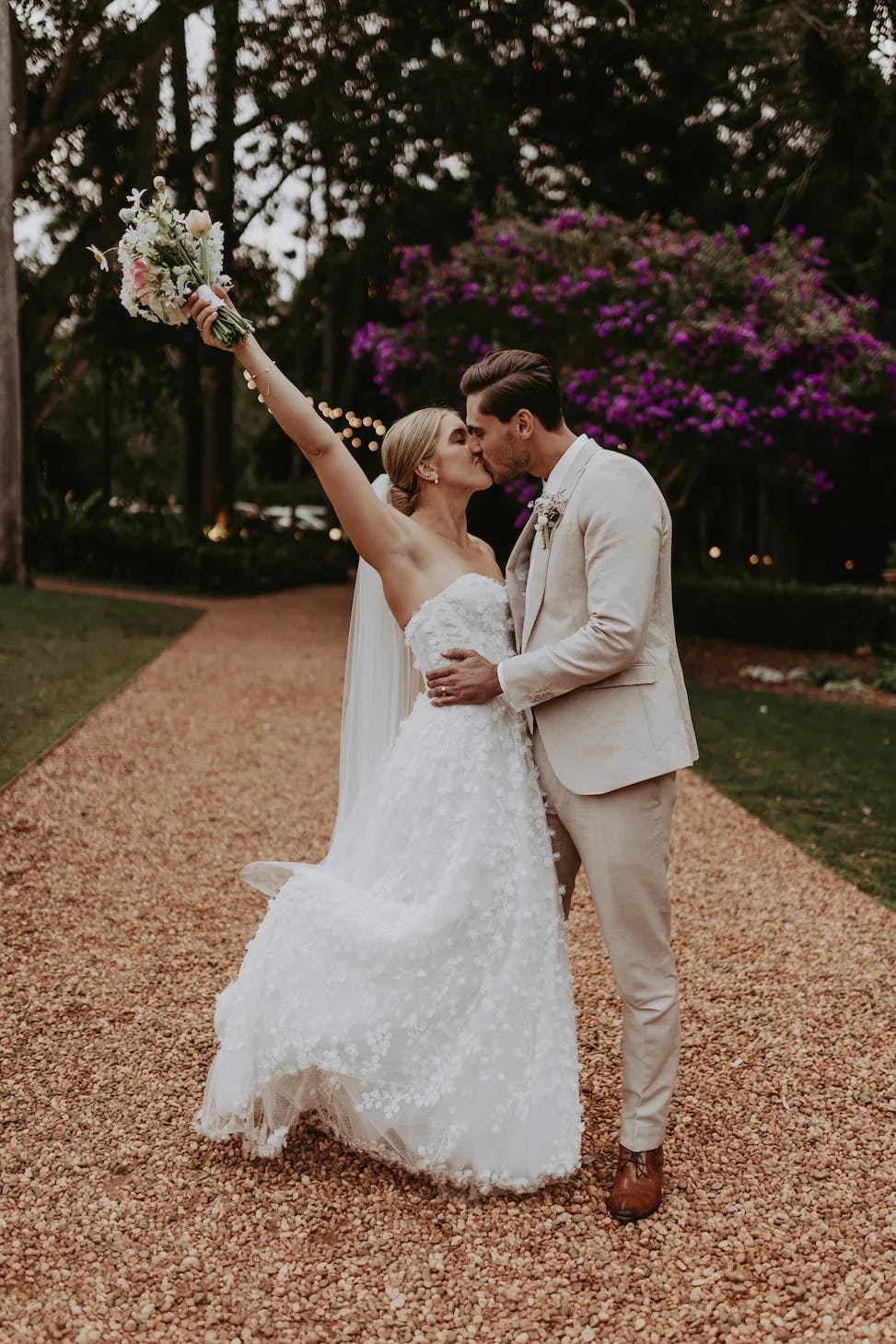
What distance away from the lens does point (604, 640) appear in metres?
2.50

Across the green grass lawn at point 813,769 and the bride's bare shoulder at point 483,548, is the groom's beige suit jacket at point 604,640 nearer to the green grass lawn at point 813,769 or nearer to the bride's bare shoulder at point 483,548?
the bride's bare shoulder at point 483,548

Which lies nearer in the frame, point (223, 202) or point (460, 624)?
point (460, 624)

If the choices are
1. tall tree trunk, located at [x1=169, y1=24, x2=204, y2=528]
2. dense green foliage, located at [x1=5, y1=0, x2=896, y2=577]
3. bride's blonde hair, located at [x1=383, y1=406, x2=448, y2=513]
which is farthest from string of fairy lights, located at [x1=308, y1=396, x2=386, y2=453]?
A: bride's blonde hair, located at [x1=383, y1=406, x2=448, y2=513]

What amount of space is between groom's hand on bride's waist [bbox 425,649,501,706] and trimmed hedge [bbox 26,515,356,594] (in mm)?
16873

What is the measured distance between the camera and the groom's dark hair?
2693mm

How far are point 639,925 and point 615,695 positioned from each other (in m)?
0.55

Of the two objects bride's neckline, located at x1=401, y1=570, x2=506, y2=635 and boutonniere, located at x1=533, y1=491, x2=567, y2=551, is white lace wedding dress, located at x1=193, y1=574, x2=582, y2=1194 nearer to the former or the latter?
bride's neckline, located at x1=401, y1=570, x2=506, y2=635

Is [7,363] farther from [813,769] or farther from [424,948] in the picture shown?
[424,948]

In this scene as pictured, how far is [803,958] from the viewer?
445 cm

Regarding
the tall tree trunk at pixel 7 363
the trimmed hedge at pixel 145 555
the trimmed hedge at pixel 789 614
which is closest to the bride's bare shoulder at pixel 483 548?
the tall tree trunk at pixel 7 363

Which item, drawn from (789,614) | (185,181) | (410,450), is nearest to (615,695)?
(410,450)

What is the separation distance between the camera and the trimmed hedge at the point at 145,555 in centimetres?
1858

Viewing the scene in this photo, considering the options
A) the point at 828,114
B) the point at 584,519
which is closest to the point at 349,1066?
the point at 584,519

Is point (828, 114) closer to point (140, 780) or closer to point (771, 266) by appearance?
point (771, 266)
